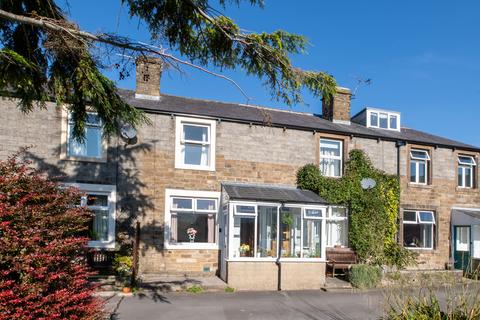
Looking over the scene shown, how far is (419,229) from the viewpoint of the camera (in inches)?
722

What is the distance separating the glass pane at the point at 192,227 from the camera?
14.8 metres

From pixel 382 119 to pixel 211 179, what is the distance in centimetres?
923

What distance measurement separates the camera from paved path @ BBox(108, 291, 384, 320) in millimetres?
9727

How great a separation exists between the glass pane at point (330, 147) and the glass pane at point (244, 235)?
4.56 meters

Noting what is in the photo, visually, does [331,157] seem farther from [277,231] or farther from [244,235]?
[244,235]

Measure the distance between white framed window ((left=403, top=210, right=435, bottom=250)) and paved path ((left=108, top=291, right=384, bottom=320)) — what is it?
243 inches

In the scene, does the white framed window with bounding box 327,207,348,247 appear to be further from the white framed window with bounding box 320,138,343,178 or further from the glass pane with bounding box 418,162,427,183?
the glass pane with bounding box 418,162,427,183

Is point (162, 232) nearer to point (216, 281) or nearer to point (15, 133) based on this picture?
point (216, 281)

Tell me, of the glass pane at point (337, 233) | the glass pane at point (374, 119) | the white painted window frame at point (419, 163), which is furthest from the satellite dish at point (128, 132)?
the white painted window frame at point (419, 163)

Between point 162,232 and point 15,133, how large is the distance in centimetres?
552

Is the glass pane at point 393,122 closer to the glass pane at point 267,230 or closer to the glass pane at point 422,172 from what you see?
the glass pane at point 422,172

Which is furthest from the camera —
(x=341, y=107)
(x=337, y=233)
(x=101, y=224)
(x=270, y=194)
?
(x=341, y=107)

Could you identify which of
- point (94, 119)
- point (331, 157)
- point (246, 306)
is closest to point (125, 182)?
point (94, 119)

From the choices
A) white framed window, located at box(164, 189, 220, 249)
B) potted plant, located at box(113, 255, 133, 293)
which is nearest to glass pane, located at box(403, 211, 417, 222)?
Answer: white framed window, located at box(164, 189, 220, 249)
